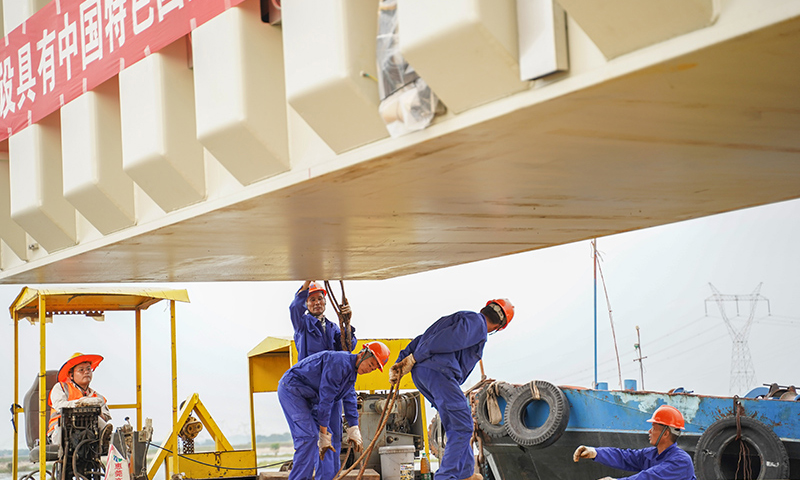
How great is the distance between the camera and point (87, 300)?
10.1 m

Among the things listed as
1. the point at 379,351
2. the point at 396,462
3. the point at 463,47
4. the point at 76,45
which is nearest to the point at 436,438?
the point at 396,462

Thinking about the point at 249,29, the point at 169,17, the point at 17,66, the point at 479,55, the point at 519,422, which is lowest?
the point at 519,422

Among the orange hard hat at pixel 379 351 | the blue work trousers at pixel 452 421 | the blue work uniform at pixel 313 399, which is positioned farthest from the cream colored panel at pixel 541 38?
the blue work uniform at pixel 313 399

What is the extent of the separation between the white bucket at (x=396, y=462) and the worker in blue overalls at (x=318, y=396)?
1.66m

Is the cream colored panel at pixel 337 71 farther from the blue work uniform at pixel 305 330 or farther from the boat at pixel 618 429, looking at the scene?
the boat at pixel 618 429

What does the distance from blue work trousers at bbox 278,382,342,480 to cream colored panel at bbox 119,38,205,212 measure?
2868 millimetres

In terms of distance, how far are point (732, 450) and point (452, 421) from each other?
121 inches

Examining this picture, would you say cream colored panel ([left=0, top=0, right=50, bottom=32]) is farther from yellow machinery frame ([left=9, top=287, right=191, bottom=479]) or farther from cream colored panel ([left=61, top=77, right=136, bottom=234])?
yellow machinery frame ([left=9, top=287, right=191, bottom=479])

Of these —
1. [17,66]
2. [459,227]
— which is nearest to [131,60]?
[17,66]

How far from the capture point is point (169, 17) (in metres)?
5.11

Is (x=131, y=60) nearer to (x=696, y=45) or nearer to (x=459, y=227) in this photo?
(x=459, y=227)

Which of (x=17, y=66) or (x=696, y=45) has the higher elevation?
(x=17, y=66)

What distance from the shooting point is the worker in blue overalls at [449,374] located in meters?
6.94

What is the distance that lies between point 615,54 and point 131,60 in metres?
3.69
